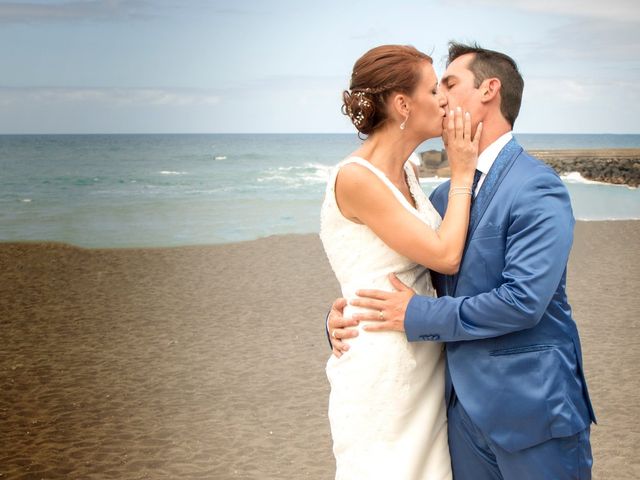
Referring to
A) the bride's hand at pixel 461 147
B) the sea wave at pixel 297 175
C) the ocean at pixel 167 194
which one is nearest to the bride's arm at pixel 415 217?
the bride's hand at pixel 461 147

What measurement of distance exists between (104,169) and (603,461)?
42.5 metres

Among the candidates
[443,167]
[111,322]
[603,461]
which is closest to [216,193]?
[443,167]

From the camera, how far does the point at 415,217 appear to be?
7.78ft

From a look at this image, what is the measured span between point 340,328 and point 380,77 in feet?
2.60

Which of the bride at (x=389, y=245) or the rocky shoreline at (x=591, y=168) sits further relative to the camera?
the rocky shoreline at (x=591, y=168)

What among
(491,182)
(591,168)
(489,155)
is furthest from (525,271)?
(591,168)

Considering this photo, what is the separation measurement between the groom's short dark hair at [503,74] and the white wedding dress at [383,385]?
402mm

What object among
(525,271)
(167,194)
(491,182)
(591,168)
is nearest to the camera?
(525,271)

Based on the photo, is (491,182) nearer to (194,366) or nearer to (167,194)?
(194,366)

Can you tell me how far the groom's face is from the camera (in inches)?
94.2

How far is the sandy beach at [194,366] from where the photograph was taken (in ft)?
19.4

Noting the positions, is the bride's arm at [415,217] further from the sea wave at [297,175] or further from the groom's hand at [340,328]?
the sea wave at [297,175]

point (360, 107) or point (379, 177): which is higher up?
point (360, 107)

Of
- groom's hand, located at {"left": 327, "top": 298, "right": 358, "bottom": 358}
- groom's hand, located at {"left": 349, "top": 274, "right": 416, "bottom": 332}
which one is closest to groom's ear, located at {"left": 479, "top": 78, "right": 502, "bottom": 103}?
groom's hand, located at {"left": 349, "top": 274, "right": 416, "bottom": 332}
